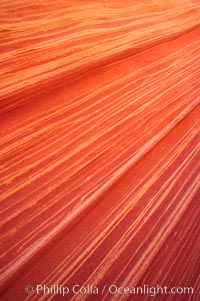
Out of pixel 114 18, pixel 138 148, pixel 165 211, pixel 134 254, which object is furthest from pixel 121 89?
pixel 134 254

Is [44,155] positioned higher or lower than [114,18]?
lower

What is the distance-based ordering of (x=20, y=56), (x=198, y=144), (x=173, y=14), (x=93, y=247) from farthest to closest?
(x=173, y=14) → (x=198, y=144) → (x=20, y=56) → (x=93, y=247)

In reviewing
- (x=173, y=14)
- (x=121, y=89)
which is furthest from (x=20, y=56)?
(x=173, y=14)

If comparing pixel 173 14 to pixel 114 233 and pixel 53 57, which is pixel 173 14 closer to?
pixel 53 57

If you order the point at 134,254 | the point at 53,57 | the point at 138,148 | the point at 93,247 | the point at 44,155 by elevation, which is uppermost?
the point at 53,57

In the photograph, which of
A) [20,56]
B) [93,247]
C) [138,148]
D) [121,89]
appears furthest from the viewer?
[121,89]

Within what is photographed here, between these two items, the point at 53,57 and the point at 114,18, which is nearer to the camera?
the point at 53,57

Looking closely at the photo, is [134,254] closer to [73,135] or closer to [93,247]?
[93,247]
